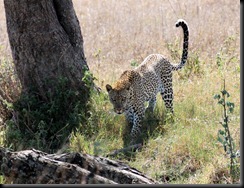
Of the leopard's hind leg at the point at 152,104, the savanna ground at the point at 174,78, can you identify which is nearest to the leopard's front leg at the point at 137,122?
the savanna ground at the point at 174,78

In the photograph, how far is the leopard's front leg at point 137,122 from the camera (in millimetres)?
8344

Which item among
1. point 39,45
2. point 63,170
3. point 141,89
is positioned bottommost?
point 63,170

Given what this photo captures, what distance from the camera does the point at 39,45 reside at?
8.77m

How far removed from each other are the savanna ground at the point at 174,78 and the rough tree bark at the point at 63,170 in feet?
0.69

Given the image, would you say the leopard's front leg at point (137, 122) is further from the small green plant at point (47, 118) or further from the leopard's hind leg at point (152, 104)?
the small green plant at point (47, 118)

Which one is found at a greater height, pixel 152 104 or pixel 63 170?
pixel 152 104

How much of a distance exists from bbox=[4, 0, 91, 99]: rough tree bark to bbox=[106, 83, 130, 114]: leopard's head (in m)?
0.60

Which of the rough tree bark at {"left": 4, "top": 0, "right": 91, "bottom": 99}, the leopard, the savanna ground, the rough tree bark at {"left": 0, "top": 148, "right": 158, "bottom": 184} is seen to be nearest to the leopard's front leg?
the leopard

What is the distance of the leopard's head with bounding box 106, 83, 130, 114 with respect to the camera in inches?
329

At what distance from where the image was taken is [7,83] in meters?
9.03

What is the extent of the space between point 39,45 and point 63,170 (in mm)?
3642

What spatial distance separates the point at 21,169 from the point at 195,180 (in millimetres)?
2127

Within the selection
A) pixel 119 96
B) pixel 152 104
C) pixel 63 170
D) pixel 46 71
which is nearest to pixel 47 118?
pixel 46 71

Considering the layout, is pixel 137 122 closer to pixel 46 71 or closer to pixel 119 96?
pixel 119 96
